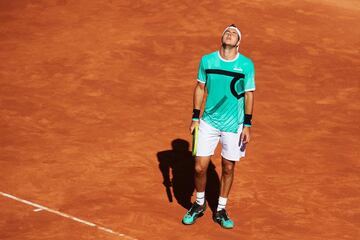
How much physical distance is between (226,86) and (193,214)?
1981 millimetres

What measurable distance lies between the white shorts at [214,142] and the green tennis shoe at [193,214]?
0.89 metres

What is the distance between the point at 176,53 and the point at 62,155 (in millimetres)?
5984

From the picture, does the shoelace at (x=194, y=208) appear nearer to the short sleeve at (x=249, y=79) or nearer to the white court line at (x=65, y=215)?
the white court line at (x=65, y=215)

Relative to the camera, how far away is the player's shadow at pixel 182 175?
1220cm

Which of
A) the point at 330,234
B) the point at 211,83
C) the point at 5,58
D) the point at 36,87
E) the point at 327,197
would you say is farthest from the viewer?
the point at 5,58

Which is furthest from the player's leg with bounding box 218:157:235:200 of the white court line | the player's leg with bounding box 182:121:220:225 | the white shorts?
the white court line

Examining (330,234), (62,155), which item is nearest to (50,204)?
(62,155)

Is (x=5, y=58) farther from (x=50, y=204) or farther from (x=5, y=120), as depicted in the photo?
(x=50, y=204)

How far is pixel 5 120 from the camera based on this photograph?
14766 millimetres

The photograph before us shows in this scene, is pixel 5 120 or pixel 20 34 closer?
pixel 5 120

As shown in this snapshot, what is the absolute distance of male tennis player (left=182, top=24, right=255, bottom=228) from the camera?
10406mm

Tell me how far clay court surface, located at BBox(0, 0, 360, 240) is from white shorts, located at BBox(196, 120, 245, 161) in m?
1.14

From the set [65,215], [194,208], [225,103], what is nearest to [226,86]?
[225,103]

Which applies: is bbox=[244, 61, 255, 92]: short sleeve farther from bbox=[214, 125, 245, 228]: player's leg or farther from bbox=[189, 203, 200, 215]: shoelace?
bbox=[189, 203, 200, 215]: shoelace
